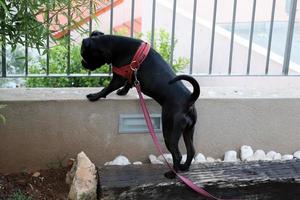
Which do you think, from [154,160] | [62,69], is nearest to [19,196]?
[154,160]

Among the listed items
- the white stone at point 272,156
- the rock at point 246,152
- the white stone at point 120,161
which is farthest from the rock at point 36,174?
the white stone at point 272,156

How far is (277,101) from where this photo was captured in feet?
12.9

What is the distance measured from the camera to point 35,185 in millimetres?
3457

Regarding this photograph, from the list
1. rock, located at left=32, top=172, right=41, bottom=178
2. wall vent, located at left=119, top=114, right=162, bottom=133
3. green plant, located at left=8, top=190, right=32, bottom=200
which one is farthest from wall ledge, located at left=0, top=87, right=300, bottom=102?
green plant, located at left=8, top=190, right=32, bottom=200

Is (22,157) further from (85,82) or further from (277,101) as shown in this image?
(277,101)

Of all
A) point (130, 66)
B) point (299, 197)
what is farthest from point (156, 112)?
point (299, 197)

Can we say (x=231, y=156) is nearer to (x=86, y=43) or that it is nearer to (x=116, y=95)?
(x=116, y=95)

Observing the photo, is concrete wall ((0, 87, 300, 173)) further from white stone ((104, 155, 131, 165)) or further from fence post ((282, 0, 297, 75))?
fence post ((282, 0, 297, 75))

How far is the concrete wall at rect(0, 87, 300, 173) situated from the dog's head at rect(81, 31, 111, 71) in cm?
35

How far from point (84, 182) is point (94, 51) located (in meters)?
0.78

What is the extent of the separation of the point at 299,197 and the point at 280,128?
0.69m

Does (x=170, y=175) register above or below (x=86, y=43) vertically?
below

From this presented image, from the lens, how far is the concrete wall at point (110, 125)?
357 centimetres

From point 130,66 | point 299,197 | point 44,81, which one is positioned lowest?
point 299,197
